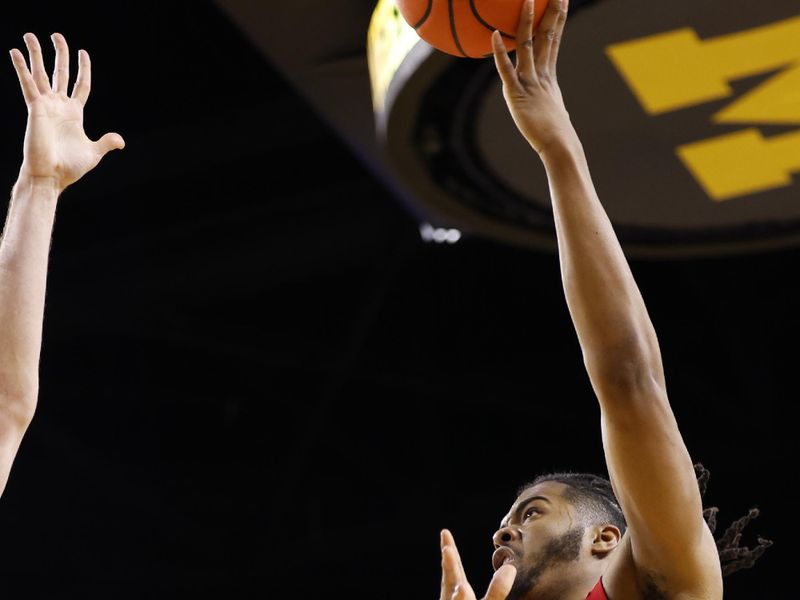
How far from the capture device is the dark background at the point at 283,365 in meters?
9.00

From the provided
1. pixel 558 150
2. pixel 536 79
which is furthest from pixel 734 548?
pixel 536 79

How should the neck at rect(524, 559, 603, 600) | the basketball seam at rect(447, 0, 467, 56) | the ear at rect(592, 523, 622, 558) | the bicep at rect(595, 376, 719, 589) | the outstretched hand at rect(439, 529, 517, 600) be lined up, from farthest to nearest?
the basketball seam at rect(447, 0, 467, 56) < the ear at rect(592, 523, 622, 558) < the neck at rect(524, 559, 603, 600) < the bicep at rect(595, 376, 719, 589) < the outstretched hand at rect(439, 529, 517, 600)

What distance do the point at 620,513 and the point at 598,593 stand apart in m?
0.46

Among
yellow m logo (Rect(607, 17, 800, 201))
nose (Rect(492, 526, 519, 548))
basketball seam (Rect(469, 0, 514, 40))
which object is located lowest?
yellow m logo (Rect(607, 17, 800, 201))

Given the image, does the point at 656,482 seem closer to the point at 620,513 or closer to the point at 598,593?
the point at 598,593

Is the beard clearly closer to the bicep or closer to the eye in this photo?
the eye

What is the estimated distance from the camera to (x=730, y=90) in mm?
6129

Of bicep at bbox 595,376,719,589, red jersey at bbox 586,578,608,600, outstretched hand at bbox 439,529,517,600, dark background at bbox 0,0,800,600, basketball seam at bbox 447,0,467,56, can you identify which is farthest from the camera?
dark background at bbox 0,0,800,600

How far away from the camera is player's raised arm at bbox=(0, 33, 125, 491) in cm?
267

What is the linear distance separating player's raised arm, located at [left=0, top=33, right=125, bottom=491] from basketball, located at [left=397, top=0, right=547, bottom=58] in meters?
0.81

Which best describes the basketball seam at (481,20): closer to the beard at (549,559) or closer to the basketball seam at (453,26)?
the basketball seam at (453,26)

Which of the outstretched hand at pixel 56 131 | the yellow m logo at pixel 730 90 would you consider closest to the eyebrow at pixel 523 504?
the outstretched hand at pixel 56 131

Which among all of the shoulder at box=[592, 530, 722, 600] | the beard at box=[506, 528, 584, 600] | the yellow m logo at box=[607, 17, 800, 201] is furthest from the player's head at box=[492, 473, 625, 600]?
the yellow m logo at box=[607, 17, 800, 201]

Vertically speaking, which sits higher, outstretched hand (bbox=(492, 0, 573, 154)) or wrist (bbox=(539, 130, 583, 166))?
outstretched hand (bbox=(492, 0, 573, 154))
